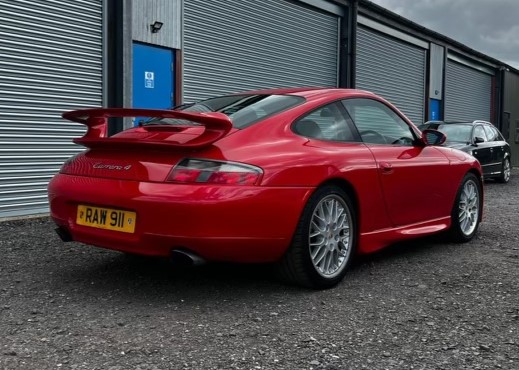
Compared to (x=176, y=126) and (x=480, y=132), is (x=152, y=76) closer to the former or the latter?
(x=176, y=126)

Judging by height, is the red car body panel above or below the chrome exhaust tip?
above

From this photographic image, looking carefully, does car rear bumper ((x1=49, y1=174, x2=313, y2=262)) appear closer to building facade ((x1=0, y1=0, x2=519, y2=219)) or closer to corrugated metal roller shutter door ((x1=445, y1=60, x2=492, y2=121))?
building facade ((x1=0, y1=0, x2=519, y2=219))

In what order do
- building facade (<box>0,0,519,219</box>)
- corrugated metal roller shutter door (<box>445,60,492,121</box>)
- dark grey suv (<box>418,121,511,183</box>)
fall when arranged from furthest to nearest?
corrugated metal roller shutter door (<box>445,60,492,121</box>), dark grey suv (<box>418,121,511,183</box>), building facade (<box>0,0,519,219</box>)

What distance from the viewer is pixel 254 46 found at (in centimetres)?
1155

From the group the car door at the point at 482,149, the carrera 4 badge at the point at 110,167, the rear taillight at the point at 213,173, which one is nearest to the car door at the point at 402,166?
the rear taillight at the point at 213,173

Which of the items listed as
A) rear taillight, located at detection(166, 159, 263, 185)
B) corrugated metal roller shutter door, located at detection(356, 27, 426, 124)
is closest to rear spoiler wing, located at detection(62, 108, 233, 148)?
rear taillight, located at detection(166, 159, 263, 185)

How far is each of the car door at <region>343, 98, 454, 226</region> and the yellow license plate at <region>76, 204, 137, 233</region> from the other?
5.89ft

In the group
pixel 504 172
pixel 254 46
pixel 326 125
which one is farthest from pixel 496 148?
pixel 326 125

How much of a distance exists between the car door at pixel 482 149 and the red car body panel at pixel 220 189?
849 cm

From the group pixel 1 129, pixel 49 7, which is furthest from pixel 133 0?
pixel 1 129

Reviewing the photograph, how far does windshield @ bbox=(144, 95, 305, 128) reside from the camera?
3615 millimetres

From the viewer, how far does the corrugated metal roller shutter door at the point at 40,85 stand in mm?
7168

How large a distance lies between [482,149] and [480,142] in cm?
17

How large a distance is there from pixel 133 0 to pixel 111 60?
3.55 feet
